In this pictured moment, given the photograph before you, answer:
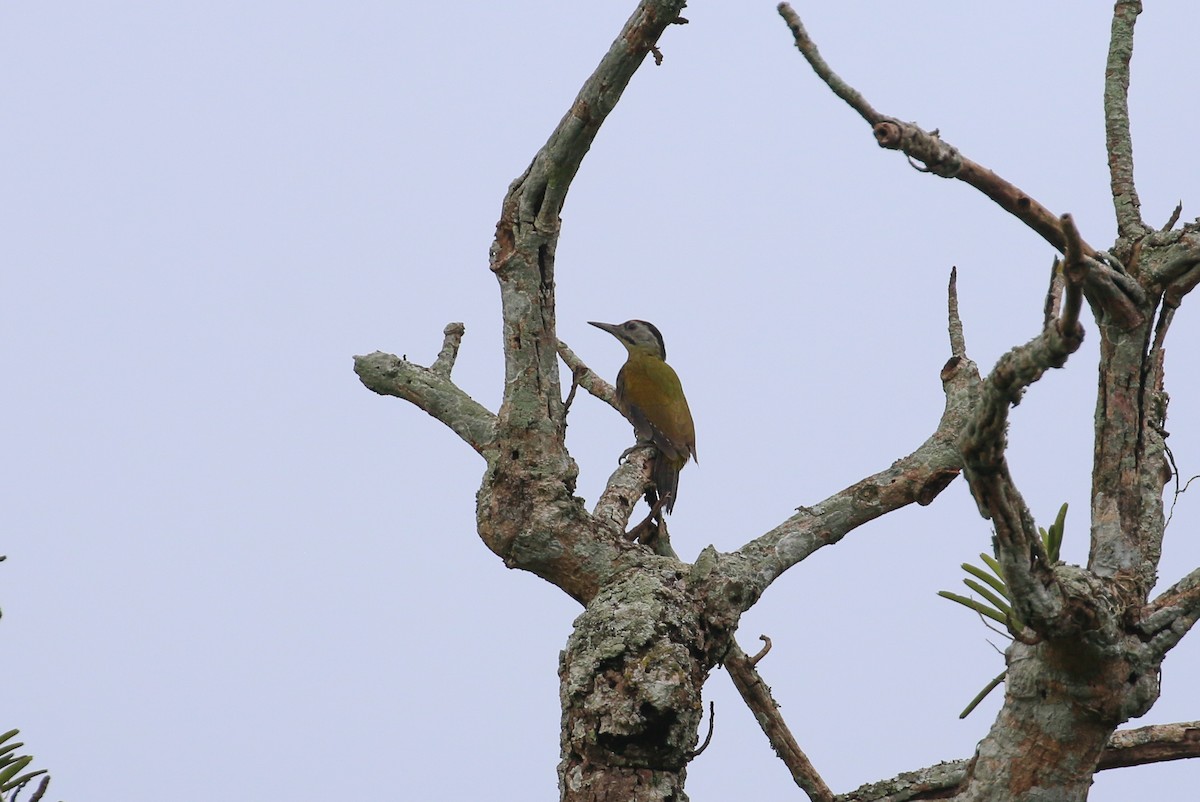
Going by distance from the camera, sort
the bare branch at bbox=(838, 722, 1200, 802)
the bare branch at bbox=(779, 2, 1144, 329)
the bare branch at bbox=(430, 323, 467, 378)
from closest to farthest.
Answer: the bare branch at bbox=(779, 2, 1144, 329) → the bare branch at bbox=(838, 722, 1200, 802) → the bare branch at bbox=(430, 323, 467, 378)

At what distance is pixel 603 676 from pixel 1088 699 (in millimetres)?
983

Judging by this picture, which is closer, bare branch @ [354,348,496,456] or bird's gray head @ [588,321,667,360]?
bare branch @ [354,348,496,456]

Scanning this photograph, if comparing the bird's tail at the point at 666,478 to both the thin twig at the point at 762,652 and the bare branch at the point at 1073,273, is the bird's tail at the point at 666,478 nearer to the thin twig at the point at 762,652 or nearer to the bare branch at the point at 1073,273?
the thin twig at the point at 762,652

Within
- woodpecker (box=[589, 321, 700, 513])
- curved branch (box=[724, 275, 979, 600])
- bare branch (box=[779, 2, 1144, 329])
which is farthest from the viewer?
woodpecker (box=[589, 321, 700, 513])

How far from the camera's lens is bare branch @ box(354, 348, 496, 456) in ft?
12.1

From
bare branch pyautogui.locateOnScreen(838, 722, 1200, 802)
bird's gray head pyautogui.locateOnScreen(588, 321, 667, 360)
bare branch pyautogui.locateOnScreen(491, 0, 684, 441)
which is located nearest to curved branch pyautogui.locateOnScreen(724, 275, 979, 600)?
bare branch pyautogui.locateOnScreen(491, 0, 684, 441)

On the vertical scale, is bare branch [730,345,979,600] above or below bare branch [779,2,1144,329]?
above

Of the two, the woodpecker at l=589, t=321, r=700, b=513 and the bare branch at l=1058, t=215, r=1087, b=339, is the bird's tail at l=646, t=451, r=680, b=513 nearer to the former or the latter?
the woodpecker at l=589, t=321, r=700, b=513

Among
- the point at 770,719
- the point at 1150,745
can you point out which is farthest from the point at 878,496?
the point at 1150,745

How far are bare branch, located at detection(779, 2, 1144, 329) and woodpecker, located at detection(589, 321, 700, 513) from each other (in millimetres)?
2099

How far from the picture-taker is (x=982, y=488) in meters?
1.92

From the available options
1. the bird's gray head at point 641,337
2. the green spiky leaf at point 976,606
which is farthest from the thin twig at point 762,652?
the bird's gray head at point 641,337

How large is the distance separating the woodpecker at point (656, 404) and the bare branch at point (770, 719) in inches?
42.3

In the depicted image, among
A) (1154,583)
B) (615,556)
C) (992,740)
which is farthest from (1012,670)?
(615,556)
